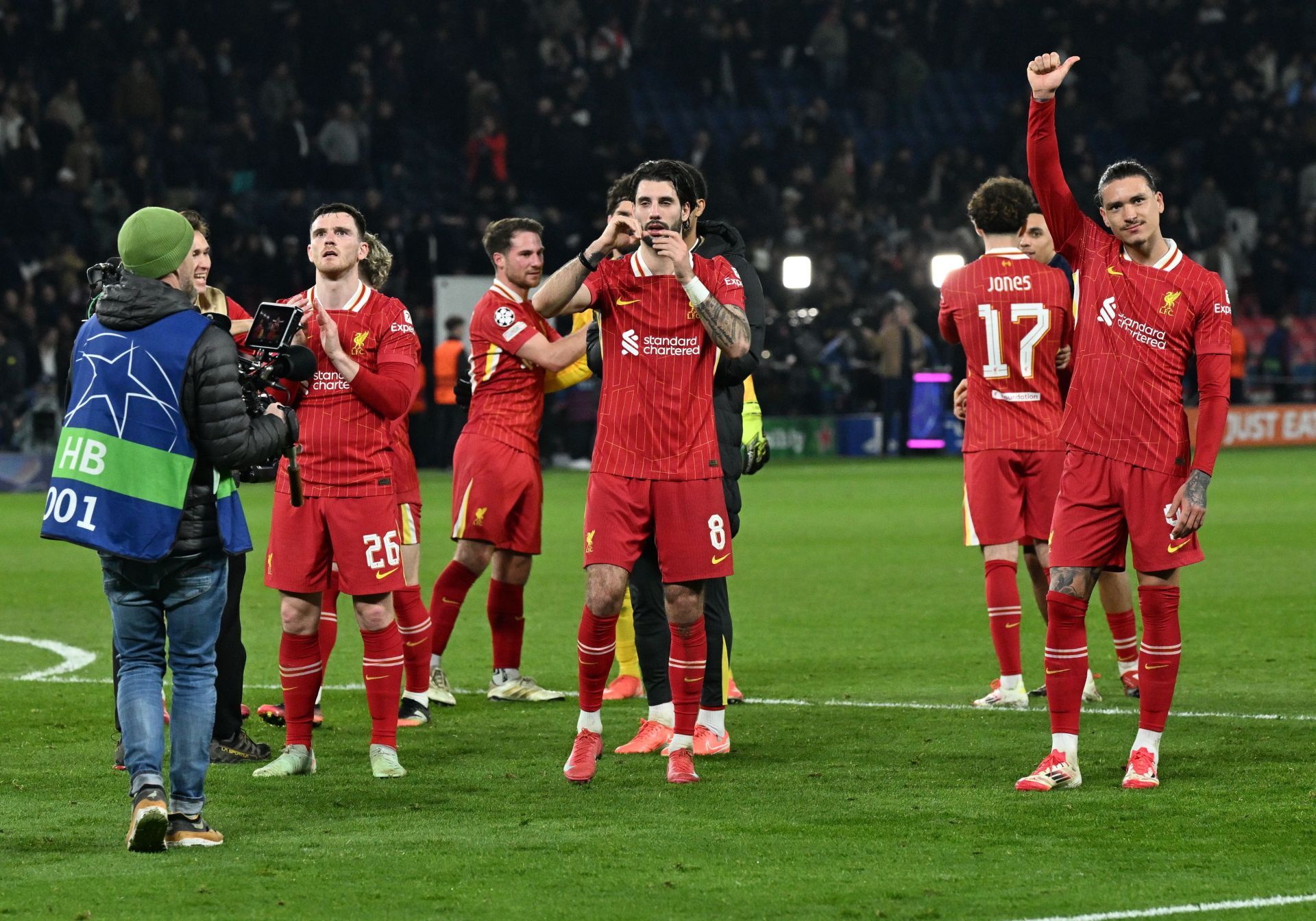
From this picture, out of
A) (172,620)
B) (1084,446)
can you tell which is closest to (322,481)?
(172,620)

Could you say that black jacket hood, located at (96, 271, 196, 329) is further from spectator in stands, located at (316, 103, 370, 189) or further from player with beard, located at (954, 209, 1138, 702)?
spectator in stands, located at (316, 103, 370, 189)

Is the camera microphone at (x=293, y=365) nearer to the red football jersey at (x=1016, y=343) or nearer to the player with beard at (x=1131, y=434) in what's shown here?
the player with beard at (x=1131, y=434)

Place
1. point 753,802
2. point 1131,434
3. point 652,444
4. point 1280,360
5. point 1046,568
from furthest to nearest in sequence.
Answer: point 1280,360, point 1046,568, point 652,444, point 1131,434, point 753,802

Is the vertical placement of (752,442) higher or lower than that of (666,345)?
lower

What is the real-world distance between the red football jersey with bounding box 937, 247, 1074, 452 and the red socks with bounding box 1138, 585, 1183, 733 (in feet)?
5.75

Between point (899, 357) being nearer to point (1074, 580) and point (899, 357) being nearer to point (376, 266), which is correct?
point (376, 266)

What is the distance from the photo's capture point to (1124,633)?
25.3 feet

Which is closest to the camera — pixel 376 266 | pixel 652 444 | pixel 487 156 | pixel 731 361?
pixel 652 444

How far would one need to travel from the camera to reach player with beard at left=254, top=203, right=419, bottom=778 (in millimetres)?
6516

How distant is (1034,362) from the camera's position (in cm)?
801

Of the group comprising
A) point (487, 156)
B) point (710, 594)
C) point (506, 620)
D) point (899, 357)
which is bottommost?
point (506, 620)

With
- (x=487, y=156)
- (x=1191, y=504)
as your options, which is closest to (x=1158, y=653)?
(x=1191, y=504)

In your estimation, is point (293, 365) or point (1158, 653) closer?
point (293, 365)

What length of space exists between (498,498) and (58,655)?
9.63 ft
